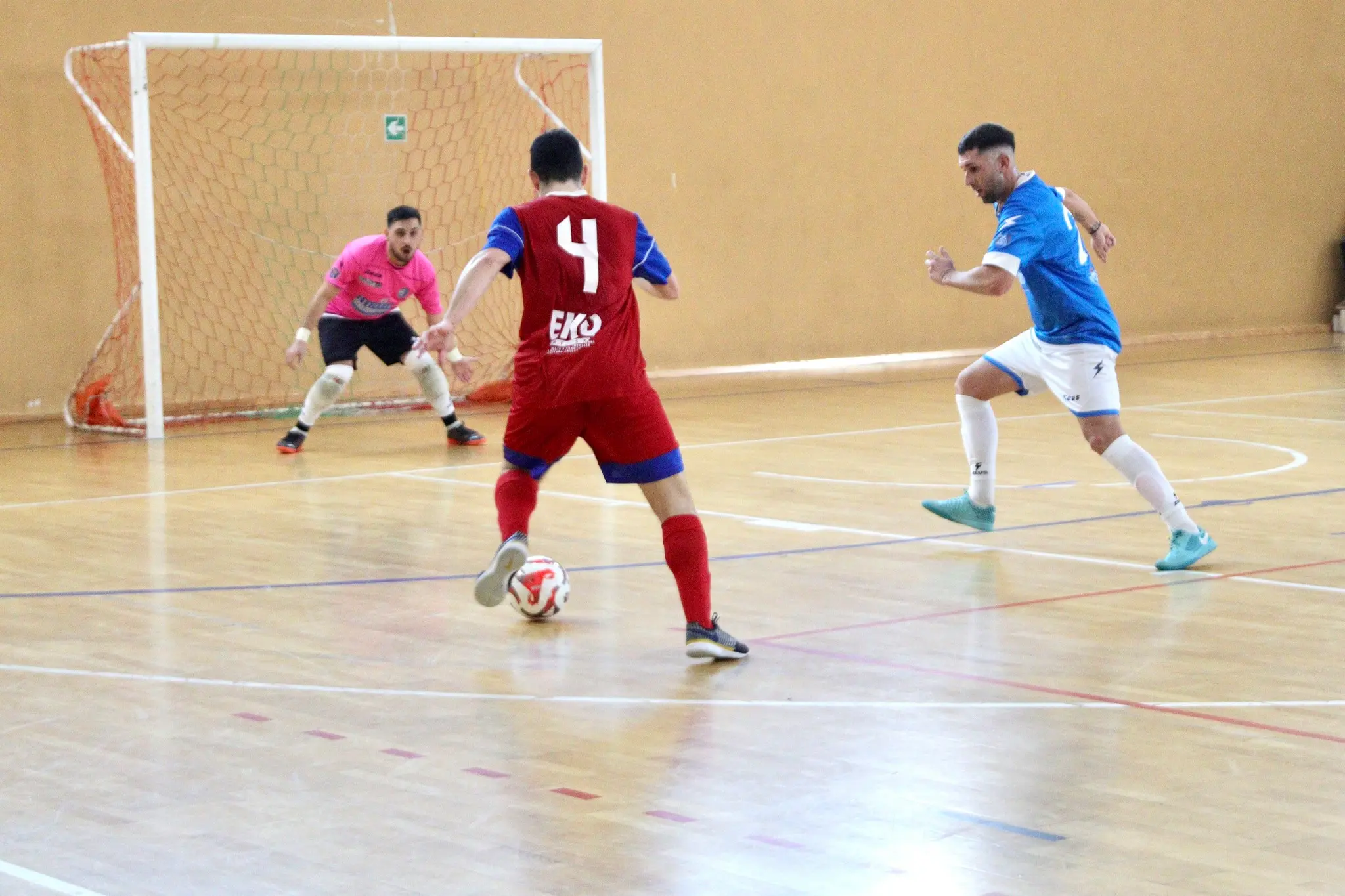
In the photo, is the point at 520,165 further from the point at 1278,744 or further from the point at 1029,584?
the point at 1278,744

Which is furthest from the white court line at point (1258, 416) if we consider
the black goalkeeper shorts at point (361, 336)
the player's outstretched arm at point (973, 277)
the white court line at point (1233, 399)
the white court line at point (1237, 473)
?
the player's outstretched arm at point (973, 277)

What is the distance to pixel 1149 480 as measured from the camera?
6766 millimetres

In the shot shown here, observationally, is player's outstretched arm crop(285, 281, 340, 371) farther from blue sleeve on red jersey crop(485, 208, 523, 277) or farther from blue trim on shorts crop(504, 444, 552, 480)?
blue sleeve on red jersey crop(485, 208, 523, 277)

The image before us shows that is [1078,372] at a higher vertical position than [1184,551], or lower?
higher

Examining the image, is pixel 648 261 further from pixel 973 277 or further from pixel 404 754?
pixel 404 754

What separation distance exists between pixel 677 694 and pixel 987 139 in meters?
2.76

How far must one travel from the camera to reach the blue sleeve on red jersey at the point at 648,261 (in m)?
5.52

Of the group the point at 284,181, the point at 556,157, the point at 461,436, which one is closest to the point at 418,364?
the point at 461,436

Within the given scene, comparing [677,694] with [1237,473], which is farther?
[1237,473]

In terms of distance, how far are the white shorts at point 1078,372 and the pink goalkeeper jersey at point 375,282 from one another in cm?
460

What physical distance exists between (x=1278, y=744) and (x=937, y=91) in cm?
1320

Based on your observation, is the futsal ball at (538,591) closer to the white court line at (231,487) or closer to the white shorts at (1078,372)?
the white shorts at (1078,372)

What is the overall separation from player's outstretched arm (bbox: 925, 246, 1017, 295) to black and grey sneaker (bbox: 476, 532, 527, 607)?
1.91m

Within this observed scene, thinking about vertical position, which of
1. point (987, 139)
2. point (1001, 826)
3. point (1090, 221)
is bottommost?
point (1001, 826)
